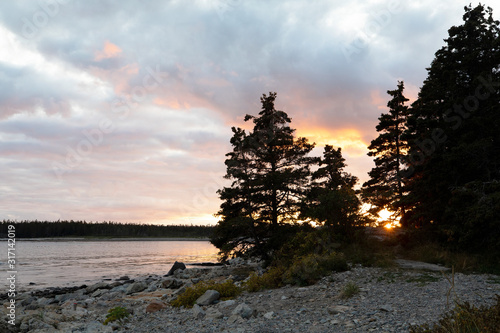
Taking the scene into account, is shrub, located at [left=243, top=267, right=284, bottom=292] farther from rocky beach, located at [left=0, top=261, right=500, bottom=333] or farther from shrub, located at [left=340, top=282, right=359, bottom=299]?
shrub, located at [left=340, top=282, right=359, bottom=299]

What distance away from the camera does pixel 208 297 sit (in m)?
12.4

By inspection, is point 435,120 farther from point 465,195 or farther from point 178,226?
point 178,226

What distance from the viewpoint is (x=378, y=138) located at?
29578mm

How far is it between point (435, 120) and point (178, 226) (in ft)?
574

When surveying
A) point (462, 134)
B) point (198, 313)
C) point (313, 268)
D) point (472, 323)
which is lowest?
point (198, 313)

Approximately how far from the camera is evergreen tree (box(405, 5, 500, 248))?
687 inches

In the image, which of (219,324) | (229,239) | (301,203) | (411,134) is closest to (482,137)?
(411,134)

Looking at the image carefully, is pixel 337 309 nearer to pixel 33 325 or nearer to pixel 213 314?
pixel 213 314

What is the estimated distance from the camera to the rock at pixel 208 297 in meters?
12.2

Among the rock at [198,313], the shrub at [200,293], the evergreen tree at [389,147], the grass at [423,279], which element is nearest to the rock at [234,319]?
the rock at [198,313]

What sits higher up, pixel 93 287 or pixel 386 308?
pixel 386 308

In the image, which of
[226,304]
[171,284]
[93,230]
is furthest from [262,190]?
[93,230]

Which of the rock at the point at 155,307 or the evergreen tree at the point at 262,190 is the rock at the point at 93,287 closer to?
the evergreen tree at the point at 262,190

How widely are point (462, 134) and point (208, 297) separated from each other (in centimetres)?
1665
